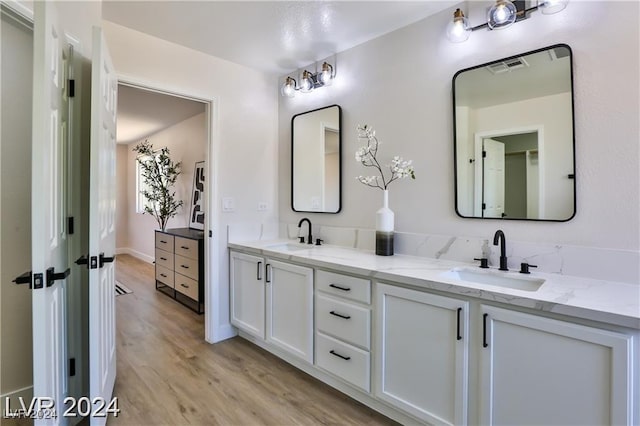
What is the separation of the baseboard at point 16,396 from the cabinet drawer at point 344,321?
1.72 meters

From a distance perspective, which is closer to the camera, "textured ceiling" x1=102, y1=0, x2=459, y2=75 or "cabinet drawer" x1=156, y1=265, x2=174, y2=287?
"textured ceiling" x1=102, y1=0, x2=459, y2=75

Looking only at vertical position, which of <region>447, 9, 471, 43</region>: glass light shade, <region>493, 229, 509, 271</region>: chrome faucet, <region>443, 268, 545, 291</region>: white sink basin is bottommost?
<region>443, 268, 545, 291</region>: white sink basin

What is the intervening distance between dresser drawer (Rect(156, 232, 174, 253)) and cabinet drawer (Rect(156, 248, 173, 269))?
0.17 ft

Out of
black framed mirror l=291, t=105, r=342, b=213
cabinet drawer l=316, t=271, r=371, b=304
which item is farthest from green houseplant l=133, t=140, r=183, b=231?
cabinet drawer l=316, t=271, r=371, b=304

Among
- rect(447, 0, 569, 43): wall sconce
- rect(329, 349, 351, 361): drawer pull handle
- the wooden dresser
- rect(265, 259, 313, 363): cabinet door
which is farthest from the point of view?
Result: the wooden dresser

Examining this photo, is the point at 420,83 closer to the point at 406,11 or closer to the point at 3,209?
the point at 406,11

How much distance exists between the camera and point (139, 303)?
3.86m

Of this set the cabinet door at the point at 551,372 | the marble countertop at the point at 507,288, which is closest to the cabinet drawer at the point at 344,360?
the marble countertop at the point at 507,288

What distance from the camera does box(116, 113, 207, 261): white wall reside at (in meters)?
4.87

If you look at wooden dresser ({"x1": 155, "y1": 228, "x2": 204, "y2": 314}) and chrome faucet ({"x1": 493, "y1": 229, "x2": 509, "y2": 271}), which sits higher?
chrome faucet ({"x1": 493, "y1": 229, "x2": 509, "y2": 271})

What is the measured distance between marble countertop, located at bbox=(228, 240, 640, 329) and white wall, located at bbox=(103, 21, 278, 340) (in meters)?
0.81

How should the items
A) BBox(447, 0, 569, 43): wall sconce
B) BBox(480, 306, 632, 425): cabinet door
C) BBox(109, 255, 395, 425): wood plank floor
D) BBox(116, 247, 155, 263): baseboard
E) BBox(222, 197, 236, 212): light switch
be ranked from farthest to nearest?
BBox(116, 247, 155, 263): baseboard < BBox(222, 197, 236, 212): light switch < BBox(109, 255, 395, 425): wood plank floor < BBox(447, 0, 569, 43): wall sconce < BBox(480, 306, 632, 425): cabinet door

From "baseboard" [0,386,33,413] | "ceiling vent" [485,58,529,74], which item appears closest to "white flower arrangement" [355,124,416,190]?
"ceiling vent" [485,58,529,74]

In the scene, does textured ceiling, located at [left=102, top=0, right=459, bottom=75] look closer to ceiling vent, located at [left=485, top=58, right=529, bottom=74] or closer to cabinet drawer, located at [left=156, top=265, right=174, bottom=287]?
ceiling vent, located at [left=485, top=58, right=529, bottom=74]
